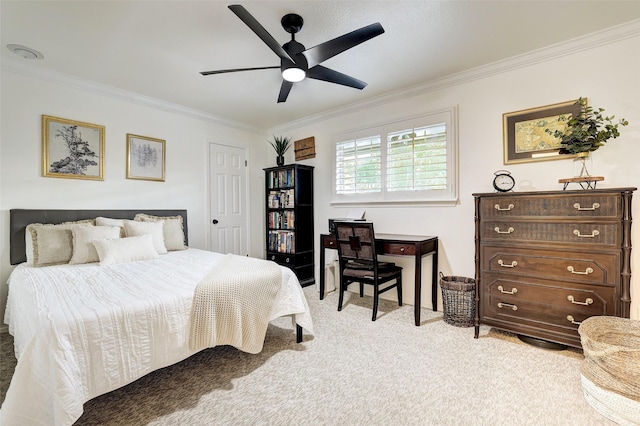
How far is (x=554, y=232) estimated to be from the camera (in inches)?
82.0

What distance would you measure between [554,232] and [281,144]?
354 centimetres

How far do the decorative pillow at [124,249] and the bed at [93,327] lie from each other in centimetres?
16

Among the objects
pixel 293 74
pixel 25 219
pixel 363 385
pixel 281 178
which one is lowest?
pixel 363 385

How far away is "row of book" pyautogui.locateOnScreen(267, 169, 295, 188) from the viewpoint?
4.14m

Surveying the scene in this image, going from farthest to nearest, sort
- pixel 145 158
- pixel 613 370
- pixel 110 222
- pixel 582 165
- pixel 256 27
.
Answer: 1. pixel 145 158
2. pixel 110 222
3. pixel 582 165
4. pixel 256 27
5. pixel 613 370

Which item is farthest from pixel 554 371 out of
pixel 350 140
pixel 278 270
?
pixel 350 140

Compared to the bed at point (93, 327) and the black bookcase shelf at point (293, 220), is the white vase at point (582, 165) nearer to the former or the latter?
the bed at point (93, 327)

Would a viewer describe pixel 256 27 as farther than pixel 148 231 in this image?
No

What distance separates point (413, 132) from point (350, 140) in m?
0.87

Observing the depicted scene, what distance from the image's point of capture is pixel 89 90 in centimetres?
306

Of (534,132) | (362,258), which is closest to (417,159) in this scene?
(534,132)

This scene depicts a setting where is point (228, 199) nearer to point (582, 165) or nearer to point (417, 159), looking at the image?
point (417, 159)

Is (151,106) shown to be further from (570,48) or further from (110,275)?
(570,48)

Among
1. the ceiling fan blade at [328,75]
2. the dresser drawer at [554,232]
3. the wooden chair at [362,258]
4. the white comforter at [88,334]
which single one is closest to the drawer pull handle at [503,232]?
the dresser drawer at [554,232]
